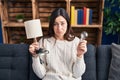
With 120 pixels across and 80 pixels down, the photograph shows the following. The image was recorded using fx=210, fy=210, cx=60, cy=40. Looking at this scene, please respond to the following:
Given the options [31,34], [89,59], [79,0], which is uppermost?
[79,0]

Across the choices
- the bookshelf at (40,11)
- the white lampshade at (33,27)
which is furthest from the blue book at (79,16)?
the white lampshade at (33,27)

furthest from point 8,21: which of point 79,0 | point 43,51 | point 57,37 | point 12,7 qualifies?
point 43,51

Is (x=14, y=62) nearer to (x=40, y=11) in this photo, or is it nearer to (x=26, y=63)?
(x=26, y=63)

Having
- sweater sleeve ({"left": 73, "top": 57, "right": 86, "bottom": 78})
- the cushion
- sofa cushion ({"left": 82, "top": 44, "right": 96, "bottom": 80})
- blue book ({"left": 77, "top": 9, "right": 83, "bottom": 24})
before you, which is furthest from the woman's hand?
blue book ({"left": 77, "top": 9, "right": 83, "bottom": 24})

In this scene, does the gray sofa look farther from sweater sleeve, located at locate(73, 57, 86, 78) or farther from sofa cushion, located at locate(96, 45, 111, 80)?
sweater sleeve, located at locate(73, 57, 86, 78)

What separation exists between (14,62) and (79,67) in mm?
640

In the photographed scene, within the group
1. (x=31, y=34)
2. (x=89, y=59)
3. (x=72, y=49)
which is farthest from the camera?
(x=89, y=59)

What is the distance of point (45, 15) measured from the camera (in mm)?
3377

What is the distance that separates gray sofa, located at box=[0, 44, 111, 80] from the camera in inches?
76.7

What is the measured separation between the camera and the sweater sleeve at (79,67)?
1.74 metres

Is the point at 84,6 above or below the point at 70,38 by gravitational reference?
above

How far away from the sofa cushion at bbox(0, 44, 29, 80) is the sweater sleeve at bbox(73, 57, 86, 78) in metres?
0.48

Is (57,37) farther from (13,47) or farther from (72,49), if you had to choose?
(13,47)

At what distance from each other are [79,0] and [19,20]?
974 millimetres
